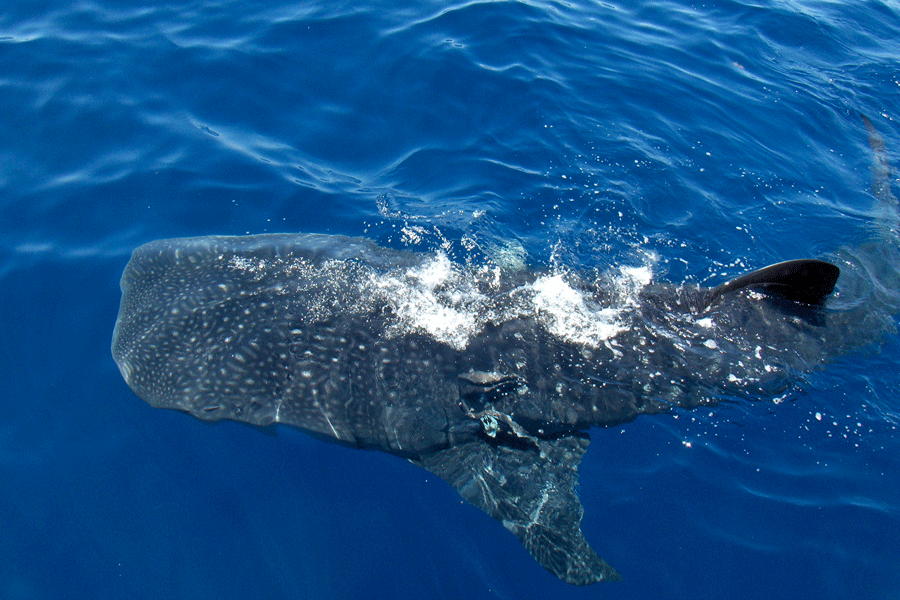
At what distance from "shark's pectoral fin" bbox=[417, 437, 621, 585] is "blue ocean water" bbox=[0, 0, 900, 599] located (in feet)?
0.64

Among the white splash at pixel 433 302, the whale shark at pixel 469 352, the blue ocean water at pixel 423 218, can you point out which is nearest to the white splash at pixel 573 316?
the whale shark at pixel 469 352

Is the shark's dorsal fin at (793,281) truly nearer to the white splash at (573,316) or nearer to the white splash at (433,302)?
the white splash at (573,316)

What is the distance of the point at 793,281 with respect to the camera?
5988mm

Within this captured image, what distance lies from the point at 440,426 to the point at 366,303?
1.52 metres

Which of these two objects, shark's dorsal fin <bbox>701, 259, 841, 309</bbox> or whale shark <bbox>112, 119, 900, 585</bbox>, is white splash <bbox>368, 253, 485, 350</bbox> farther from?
shark's dorsal fin <bbox>701, 259, 841, 309</bbox>

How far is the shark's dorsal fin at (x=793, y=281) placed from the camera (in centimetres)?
574

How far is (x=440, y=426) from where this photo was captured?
5.57 metres

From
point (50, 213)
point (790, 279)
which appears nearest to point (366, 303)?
point (790, 279)

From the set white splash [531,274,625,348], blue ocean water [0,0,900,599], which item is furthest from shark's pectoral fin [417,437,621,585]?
white splash [531,274,625,348]

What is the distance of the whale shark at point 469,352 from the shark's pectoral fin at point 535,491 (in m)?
0.01

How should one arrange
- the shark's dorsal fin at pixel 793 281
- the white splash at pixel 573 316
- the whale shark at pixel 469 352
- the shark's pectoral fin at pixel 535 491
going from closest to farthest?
1. the shark's pectoral fin at pixel 535 491
2. the whale shark at pixel 469 352
3. the shark's dorsal fin at pixel 793 281
4. the white splash at pixel 573 316

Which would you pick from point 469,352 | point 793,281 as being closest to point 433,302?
point 469,352

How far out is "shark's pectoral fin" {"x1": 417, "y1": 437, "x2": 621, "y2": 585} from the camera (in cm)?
499

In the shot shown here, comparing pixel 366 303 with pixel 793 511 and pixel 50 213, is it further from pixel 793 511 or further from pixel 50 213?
pixel 50 213
